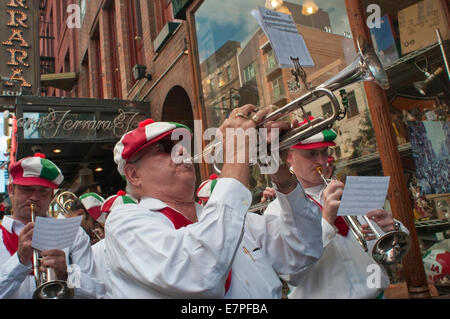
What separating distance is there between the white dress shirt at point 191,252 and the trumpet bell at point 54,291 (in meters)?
1.05

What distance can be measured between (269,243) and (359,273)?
570mm

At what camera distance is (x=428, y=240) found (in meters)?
3.06

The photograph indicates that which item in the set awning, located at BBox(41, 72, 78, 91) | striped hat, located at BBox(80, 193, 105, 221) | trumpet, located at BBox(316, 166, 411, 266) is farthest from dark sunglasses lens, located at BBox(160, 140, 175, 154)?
awning, located at BBox(41, 72, 78, 91)

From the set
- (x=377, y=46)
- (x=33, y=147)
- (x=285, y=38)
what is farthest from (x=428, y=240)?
(x=33, y=147)

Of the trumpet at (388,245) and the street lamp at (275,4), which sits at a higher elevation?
the street lamp at (275,4)

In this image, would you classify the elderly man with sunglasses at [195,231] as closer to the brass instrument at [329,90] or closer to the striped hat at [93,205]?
the brass instrument at [329,90]

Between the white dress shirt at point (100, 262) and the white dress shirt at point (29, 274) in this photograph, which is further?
the white dress shirt at point (100, 262)

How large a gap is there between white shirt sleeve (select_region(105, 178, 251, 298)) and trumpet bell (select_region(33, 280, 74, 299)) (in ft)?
3.73

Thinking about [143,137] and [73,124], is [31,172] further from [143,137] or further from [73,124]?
[73,124]

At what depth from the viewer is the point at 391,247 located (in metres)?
2.03

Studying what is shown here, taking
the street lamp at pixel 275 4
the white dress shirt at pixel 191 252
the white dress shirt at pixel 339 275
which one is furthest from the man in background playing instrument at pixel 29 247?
the street lamp at pixel 275 4

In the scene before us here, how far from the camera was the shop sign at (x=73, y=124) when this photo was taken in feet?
26.4

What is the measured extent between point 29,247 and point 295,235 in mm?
1646

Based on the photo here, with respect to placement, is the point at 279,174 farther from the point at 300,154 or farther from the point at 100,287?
the point at 100,287
